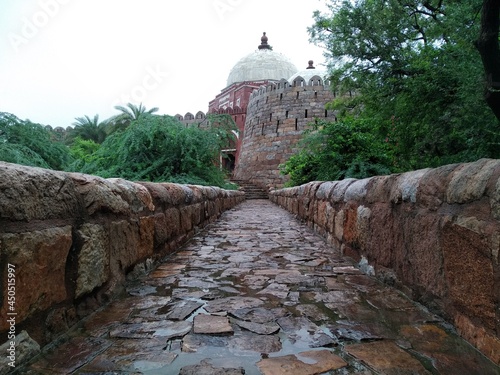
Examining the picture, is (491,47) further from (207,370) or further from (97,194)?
(207,370)

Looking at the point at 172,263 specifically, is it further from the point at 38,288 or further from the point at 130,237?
the point at 38,288

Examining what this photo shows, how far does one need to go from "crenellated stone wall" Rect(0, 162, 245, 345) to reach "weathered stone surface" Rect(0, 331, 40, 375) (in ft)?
0.09

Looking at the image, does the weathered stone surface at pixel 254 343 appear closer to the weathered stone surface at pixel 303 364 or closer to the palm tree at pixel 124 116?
the weathered stone surface at pixel 303 364

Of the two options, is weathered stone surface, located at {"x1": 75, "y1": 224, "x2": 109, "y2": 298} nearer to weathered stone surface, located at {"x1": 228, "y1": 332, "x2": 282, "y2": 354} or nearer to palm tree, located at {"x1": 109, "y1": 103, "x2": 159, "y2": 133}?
weathered stone surface, located at {"x1": 228, "y1": 332, "x2": 282, "y2": 354}

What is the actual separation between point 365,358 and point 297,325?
1.19 ft

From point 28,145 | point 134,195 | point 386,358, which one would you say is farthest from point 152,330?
point 28,145

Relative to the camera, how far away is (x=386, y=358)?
1280 mm

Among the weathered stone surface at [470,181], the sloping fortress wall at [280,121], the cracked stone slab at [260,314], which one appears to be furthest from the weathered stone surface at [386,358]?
the sloping fortress wall at [280,121]

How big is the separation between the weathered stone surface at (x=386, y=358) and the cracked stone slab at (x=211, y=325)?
51 centimetres

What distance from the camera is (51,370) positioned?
1167 mm

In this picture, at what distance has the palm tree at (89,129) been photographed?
2548 cm

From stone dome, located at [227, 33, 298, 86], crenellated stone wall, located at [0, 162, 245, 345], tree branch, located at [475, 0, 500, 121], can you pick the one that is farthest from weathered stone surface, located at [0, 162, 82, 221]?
stone dome, located at [227, 33, 298, 86]

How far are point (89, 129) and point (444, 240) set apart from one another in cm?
2752

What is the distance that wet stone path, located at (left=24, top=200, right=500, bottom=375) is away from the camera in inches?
48.1
